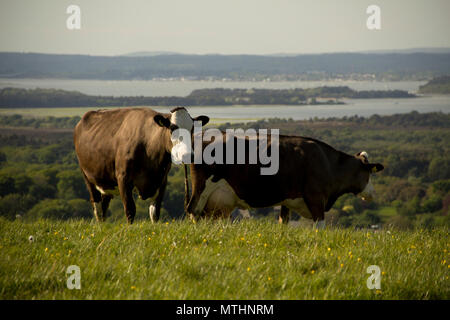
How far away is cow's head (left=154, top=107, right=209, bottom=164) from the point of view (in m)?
10.3

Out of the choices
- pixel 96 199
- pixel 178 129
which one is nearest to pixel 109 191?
pixel 96 199

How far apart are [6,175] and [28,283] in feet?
324

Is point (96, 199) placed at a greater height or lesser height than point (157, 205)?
lesser

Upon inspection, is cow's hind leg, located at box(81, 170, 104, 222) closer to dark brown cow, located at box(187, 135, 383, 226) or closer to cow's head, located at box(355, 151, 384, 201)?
dark brown cow, located at box(187, 135, 383, 226)

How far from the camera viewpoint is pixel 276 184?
10.9 meters

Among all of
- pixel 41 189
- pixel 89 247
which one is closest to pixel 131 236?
pixel 89 247

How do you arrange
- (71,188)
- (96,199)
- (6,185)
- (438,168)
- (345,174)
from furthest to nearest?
(438,168) → (6,185) → (71,188) → (96,199) → (345,174)

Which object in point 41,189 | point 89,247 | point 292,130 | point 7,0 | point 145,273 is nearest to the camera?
point 145,273

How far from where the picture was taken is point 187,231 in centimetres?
888

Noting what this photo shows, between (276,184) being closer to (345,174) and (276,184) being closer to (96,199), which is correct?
(345,174)

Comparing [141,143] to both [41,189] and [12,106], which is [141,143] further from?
[12,106]

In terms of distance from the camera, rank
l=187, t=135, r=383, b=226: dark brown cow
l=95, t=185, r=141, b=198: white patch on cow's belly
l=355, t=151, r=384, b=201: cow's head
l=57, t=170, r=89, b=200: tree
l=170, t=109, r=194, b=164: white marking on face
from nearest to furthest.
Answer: l=170, t=109, r=194, b=164: white marking on face, l=187, t=135, r=383, b=226: dark brown cow, l=95, t=185, r=141, b=198: white patch on cow's belly, l=355, t=151, r=384, b=201: cow's head, l=57, t=170, r=89, b=200: tree

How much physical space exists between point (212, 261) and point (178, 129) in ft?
12.2

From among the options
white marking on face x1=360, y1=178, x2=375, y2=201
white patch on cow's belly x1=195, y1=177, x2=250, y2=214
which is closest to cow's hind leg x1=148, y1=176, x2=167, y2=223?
white patch on cow's belly x1=195, y1=177, x2=250, y2=214
